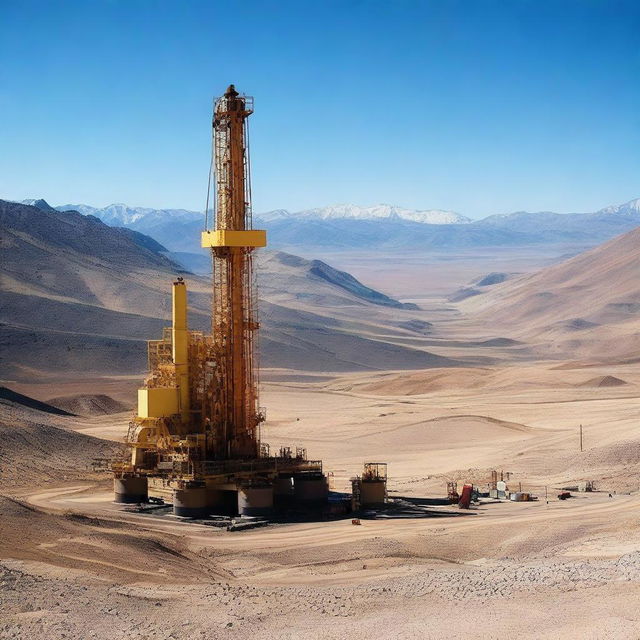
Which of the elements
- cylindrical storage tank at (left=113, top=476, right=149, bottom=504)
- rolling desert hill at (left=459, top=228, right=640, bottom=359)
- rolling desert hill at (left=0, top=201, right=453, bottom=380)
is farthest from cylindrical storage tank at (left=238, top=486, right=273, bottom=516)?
rolling desert hill at (left=459, top=228, right=640, bottom=359)

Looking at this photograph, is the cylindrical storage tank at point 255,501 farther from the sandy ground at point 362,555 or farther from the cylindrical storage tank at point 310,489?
the cylindrical storage tank at point 310,489

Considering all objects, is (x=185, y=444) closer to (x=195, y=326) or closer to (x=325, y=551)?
(x=325, y=551)

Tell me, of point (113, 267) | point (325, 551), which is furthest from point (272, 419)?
point (113, 267)

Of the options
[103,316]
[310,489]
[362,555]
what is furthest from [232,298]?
[103,316]

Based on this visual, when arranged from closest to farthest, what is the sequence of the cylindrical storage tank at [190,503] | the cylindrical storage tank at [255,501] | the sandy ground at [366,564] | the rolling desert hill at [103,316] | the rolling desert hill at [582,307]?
the sandy ground at [366,564], the cylindrical storage tank at [255,501], the cylindrical storage tank at [190,503], the rolling desert hill at [103,316], the rolling desert hill at [582,307]

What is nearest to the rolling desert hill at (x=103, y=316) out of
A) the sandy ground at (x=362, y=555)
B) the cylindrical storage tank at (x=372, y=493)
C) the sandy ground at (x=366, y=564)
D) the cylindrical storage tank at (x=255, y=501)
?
the sandy ground at (x=362, y=555)

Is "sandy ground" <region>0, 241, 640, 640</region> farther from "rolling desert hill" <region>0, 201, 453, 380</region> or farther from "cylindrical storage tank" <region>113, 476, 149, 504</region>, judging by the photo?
"rolling desert hill" <region>0, 201, 453, 380</region>
